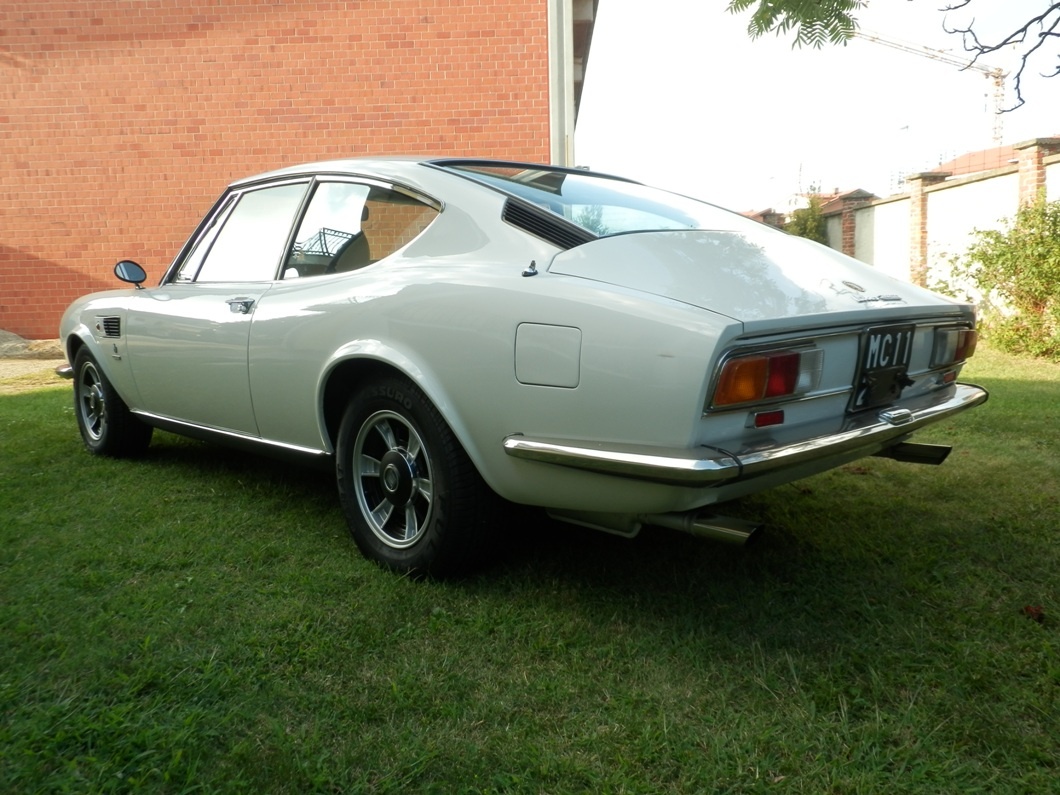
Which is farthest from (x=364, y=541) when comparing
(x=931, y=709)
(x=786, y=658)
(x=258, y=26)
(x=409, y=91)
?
(x=258, y=26)

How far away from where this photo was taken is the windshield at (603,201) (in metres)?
3.05

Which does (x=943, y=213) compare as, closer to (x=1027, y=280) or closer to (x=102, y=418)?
(x=1027, y=280)

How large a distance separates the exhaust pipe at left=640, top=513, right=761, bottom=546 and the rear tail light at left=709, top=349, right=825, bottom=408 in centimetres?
35

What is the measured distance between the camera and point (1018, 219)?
1005 centimetres

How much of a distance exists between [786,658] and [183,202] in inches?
419

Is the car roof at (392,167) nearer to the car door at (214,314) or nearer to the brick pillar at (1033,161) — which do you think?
the car door at (214,314)

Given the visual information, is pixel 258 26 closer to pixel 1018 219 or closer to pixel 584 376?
pixel 1018 219

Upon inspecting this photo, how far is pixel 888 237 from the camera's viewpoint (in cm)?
1658

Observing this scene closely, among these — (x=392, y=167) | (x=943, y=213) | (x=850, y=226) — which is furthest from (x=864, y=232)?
(x=392, y=167)

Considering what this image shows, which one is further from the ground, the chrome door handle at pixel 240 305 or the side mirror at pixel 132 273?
the side mirror at pixel 132 273

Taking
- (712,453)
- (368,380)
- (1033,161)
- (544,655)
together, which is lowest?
(544,655)

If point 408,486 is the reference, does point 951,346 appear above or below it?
above

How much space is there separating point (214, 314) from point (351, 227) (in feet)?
2.68

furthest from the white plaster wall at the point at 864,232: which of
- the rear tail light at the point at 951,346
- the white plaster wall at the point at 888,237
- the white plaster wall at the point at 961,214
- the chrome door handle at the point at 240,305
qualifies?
the chrome door handle at the point at 240,305
